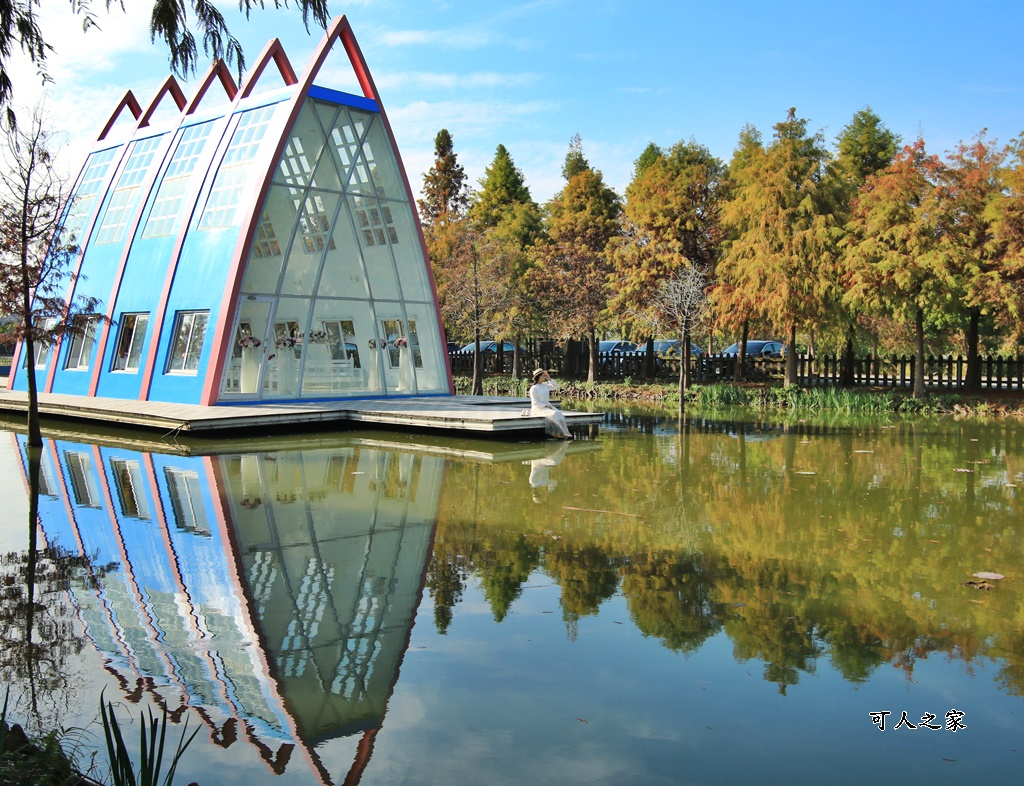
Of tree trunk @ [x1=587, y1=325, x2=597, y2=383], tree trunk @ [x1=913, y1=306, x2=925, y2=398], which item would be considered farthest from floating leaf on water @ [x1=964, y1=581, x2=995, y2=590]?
tree trunk @ [x1=587, y1=325, x2=597, y2=383]

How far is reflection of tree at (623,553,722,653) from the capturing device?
6.31 m

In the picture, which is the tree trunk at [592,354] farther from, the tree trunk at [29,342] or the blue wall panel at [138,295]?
the tree trunk at [29,342]

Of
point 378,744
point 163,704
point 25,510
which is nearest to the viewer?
point 378,744

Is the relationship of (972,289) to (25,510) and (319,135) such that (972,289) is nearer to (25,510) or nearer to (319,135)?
(319,135)

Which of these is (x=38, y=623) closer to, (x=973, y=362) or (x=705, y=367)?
(x=973, y=362)

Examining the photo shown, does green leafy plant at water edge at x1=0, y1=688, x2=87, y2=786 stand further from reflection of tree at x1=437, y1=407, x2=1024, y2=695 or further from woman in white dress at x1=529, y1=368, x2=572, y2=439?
woman in white dress at x1=529, y1=368, x2=572, y2=439

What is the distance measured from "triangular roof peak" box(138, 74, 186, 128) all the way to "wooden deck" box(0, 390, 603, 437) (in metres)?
9.82

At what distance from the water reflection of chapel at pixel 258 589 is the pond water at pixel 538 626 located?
31 mm

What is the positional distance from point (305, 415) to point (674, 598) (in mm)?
14040

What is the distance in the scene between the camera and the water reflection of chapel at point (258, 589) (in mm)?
5074

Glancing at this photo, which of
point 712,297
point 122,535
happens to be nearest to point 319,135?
point 712,297

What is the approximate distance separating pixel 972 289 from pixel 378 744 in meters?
24.7

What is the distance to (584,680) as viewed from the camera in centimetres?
548

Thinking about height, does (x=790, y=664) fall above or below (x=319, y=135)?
below
